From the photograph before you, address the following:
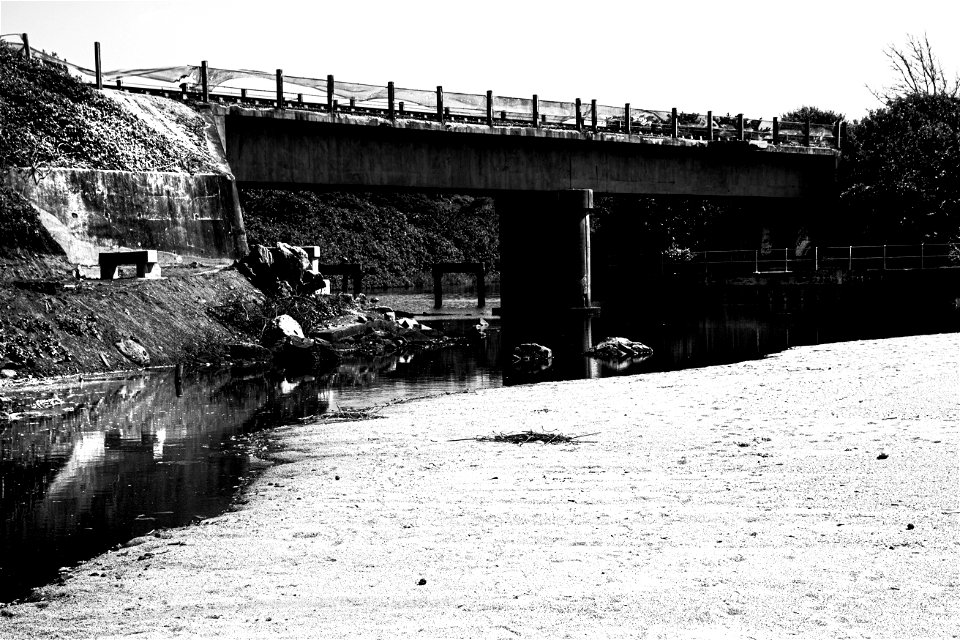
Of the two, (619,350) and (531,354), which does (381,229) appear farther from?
(531,354)

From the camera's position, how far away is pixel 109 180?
33.0 metres

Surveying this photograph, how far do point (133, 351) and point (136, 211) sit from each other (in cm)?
858

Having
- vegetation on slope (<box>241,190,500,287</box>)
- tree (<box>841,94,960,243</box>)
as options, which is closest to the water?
tree (<box>841,94,960,243</box>)

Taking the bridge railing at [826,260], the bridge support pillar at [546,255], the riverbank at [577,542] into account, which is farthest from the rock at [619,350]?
the bridge railing at [826,260]

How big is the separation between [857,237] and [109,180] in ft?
143

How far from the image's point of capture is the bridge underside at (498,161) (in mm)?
39688

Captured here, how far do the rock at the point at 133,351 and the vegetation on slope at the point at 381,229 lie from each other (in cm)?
6789

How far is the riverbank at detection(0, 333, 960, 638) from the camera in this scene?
7164 mm

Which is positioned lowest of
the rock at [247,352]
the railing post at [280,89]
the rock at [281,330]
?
the rock at [247,352]

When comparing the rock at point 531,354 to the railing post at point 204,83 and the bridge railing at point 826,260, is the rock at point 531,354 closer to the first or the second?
the railing post at point 204,83

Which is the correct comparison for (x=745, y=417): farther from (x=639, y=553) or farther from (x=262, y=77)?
(x=262, y=77)

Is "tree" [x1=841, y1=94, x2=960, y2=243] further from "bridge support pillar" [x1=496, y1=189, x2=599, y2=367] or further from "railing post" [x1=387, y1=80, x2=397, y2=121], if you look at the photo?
"railing post" [x1=387, y1=80, x2=397, y2=121]

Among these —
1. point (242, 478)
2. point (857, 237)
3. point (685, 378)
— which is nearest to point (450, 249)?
point (857, 237)

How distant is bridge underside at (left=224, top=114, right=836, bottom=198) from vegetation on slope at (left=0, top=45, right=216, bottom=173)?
299 centimetres
